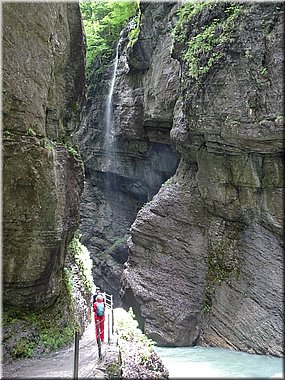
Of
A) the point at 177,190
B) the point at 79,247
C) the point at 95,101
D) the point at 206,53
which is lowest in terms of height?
the point at 79,247

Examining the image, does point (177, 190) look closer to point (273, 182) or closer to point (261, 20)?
point (273, 182)

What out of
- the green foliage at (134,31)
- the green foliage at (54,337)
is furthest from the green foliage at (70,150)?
the green foliage at (134,31)

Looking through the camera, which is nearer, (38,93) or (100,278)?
(38,93)

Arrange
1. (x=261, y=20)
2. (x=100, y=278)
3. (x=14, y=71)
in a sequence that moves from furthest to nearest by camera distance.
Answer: (x=100, y=278) < (x=261, y=20) < (x=14, y=71)

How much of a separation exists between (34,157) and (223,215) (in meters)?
9.19

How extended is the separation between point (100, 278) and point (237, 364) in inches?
585

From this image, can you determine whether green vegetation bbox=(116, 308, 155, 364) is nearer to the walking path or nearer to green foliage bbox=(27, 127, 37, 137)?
the walking path

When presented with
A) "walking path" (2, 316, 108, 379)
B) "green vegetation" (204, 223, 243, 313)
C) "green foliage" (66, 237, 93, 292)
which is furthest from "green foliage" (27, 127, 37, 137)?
"green vegetation" (204, 223, 243, 313)

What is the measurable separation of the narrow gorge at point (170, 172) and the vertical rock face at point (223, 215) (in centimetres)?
5

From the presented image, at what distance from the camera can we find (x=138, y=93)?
22375 millimetres

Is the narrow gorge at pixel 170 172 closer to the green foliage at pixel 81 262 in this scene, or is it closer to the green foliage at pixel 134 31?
the green foliage at pixel 81 262

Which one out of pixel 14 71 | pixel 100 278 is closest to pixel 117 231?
pixel 100 278

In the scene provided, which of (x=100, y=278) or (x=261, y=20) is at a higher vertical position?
(x=261, y=20)

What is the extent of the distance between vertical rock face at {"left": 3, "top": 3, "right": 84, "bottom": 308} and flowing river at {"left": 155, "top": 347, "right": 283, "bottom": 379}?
445 centimetres
